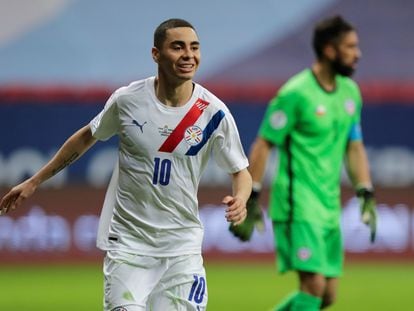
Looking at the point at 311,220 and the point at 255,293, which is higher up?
the point at 311,220

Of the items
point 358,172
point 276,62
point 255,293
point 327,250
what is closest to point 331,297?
point 327,250

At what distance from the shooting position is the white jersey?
7.57 meters

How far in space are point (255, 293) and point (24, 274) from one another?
3315 millimetres

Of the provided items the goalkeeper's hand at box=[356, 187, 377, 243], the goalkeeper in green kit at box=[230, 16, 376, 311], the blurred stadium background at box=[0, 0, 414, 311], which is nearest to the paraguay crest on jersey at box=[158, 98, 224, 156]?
the goalkeeper in green kit at box=[230, 16, 376, 311]

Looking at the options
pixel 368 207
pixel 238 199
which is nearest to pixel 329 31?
pixel 368 207

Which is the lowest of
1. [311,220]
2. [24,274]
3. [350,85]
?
[24,274]

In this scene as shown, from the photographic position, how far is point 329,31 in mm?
10398

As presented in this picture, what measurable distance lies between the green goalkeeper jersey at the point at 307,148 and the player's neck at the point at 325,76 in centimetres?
7

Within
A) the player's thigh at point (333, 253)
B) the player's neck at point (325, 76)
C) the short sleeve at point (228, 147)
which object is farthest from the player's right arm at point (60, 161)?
the player's neck at point (325, 76)

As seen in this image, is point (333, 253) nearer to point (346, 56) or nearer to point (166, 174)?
point (346, 56)

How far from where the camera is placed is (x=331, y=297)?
33.2ft

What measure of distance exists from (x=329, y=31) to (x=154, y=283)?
11.5ft

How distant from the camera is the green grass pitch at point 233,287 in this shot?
13.4 m

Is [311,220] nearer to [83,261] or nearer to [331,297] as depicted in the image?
[331,297]
